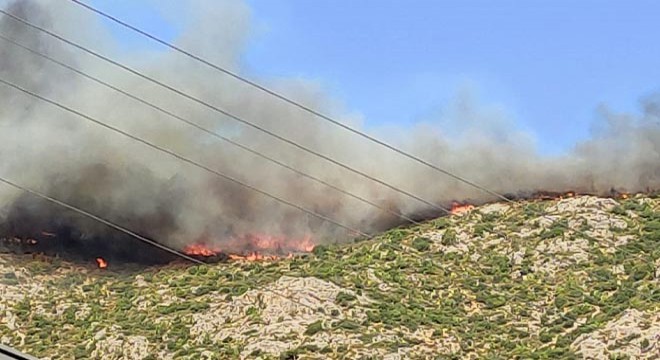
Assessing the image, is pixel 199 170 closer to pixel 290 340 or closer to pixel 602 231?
pixel 290 340

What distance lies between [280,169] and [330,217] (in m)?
1.00

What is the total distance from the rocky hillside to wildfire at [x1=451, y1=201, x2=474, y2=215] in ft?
0.73

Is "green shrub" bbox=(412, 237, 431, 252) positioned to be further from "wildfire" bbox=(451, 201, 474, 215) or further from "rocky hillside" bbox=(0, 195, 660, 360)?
"wildfire" bbox=(451, 201, 474, 215)

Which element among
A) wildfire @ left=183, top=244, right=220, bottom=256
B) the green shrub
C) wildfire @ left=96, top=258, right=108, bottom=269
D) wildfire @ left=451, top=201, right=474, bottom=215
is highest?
wildfire @ left=451, top=201, right=474, bottom=215

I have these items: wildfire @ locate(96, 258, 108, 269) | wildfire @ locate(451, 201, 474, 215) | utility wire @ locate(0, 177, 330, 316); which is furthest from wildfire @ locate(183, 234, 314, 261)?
wildfire @ locate(451, 201, 474, 215)

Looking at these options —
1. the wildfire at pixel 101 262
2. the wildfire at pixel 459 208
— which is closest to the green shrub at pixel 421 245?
the wildfire at pixel 459 208

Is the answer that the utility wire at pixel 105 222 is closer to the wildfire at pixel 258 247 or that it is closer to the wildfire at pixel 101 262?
the wildfire at pixel 258 247

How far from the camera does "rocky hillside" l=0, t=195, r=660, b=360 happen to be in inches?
315

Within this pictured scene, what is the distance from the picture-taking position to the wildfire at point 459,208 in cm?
973

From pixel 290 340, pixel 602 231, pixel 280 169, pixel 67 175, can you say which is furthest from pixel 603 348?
pixel 67 175

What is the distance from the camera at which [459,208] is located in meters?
9.87

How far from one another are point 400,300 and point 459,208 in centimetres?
168

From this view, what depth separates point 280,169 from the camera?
11211 mm

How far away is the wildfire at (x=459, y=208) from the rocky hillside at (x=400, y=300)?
0.73 feet
